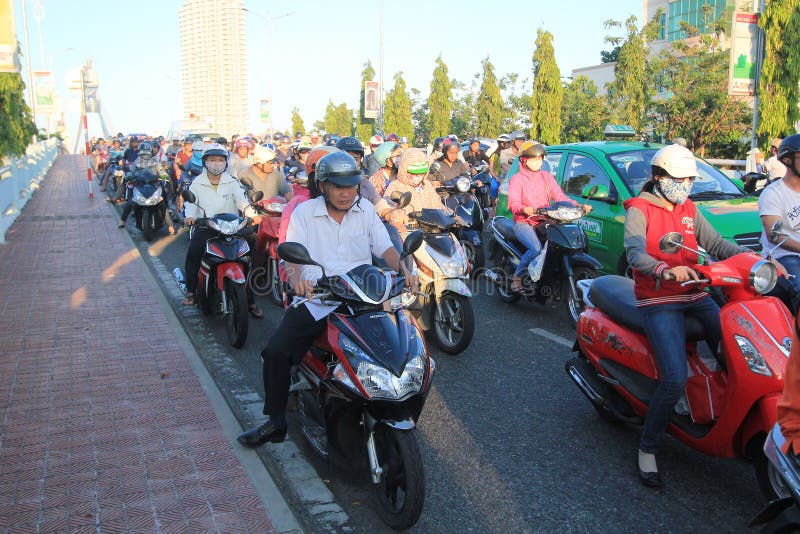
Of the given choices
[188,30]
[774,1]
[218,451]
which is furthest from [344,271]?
[188,30]

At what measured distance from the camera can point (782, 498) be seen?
2.65m

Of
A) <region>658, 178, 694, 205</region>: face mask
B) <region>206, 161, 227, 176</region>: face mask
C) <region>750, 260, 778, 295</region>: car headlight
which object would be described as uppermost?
<region>206, 161, 227, 176</region>: face mask

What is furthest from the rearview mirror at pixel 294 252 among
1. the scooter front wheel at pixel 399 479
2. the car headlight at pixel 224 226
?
the car headlight at pixel 224 226

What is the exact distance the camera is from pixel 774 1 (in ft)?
53.2

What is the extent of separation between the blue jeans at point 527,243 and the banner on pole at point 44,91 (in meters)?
43.5

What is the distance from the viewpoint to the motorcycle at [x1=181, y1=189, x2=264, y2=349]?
7.18m

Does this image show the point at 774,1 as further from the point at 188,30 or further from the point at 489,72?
the point at 188,30

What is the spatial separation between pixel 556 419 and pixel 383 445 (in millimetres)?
1884

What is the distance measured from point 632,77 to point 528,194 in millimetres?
19585

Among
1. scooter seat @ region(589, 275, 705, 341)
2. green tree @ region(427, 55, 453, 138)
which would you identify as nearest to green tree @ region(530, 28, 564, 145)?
green tree @ region(427, 55, 453, 138)

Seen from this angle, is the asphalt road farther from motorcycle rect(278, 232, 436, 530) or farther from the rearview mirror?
the rearview mirror

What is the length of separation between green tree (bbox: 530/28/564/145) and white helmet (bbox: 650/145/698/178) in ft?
80.7

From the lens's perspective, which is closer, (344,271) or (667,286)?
(667,286)

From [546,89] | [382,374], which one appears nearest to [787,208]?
[382,374]
